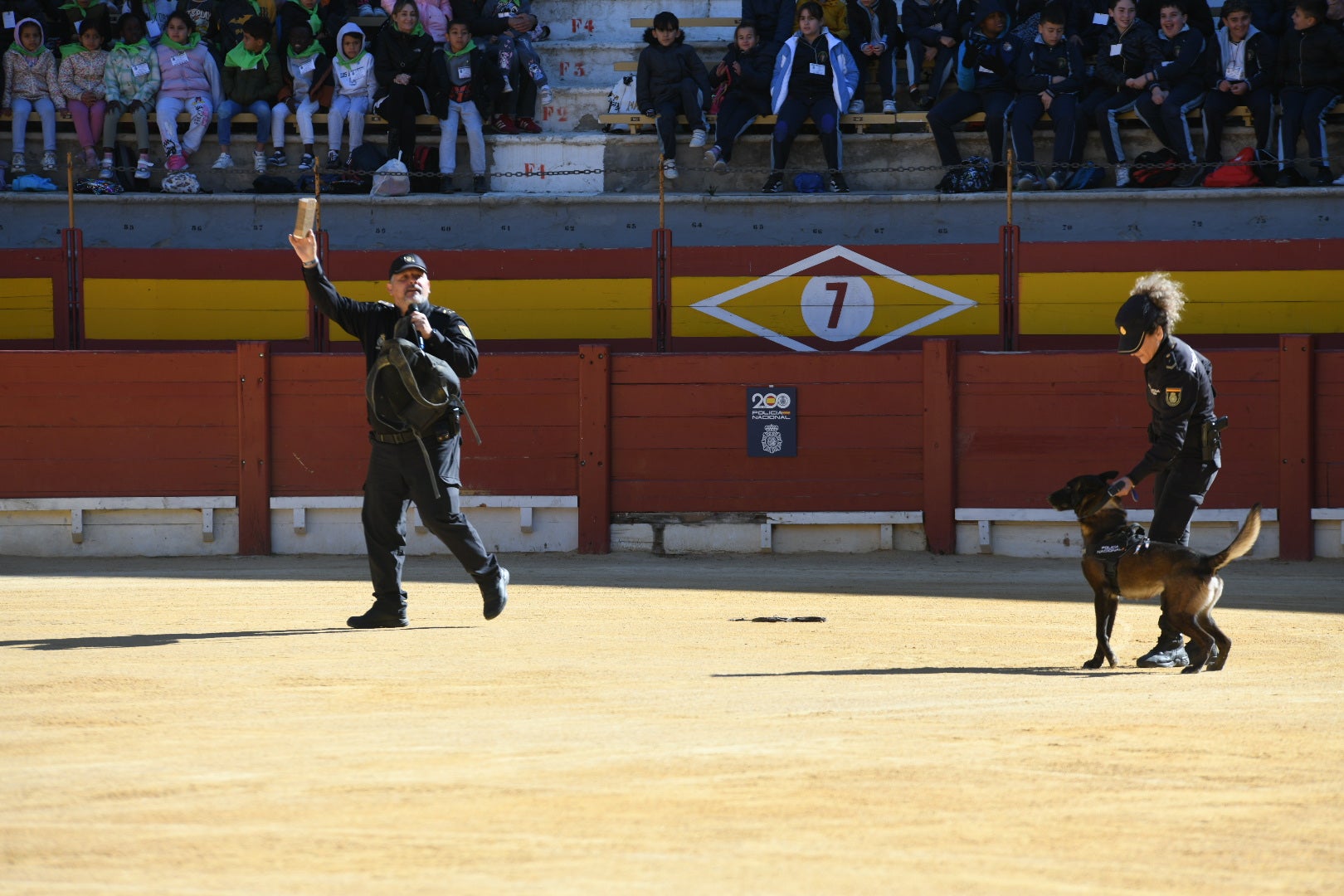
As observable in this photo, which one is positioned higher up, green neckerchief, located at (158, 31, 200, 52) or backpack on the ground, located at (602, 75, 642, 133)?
green neckerchief, located at (158, 31, 200, 52)

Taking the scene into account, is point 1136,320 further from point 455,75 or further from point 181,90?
point 181,90

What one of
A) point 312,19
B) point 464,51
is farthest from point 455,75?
point 312,19

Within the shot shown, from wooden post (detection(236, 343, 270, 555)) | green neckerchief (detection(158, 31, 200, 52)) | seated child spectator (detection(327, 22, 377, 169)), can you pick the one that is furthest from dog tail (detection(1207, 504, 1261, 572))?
green neckerchief (detection(158, 31, 200, 52))

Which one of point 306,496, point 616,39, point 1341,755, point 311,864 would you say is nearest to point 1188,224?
point 616,39

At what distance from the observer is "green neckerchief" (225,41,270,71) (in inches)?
555

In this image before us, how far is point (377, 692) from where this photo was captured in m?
5.12

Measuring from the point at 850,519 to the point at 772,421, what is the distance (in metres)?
0.84

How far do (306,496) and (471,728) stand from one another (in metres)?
6.05

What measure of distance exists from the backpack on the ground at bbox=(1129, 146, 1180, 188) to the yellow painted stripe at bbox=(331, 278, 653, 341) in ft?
14.9

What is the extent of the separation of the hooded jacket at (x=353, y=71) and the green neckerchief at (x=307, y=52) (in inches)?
13.1

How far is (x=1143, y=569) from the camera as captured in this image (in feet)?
18.4

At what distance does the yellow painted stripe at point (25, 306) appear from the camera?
12094mm

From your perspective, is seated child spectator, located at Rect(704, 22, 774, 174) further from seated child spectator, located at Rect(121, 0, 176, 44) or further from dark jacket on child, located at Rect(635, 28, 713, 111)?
seated child spectator, located at Rect(121, 0, 176, 44)

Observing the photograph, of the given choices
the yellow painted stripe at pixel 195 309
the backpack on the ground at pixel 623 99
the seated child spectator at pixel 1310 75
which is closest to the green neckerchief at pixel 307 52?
the backpack on the ground at pixel 623 99
